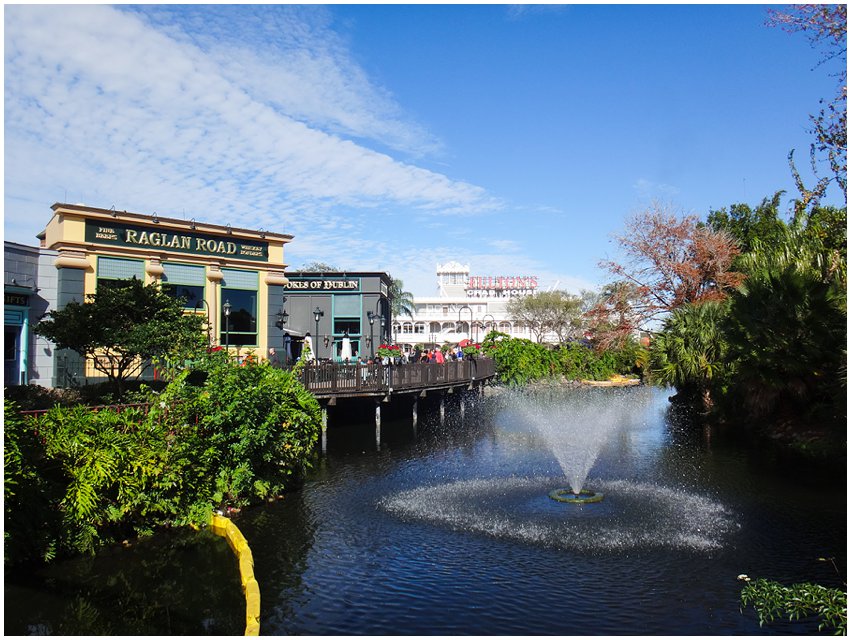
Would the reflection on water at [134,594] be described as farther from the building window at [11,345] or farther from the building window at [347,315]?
the building window at [347,315]

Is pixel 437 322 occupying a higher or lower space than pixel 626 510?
higher

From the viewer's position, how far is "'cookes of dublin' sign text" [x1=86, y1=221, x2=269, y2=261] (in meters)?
26.8

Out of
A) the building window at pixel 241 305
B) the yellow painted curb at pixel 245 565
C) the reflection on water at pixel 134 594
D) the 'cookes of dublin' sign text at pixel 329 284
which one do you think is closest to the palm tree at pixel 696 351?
the 'cookes of dublin' sign text at pixel 329 284

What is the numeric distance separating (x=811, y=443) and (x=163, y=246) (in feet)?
86.2

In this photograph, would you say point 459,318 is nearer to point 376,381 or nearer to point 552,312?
point 552,312

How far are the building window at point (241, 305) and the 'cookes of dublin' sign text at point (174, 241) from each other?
38.2 inches

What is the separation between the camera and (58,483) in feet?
37.7

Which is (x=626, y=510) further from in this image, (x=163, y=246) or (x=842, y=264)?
(x=163, y=246)

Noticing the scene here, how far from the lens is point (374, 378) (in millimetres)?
25969

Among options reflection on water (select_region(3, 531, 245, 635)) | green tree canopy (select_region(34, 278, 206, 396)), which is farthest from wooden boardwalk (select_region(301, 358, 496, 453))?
reflection on water (select_region(3, 531, 245, 635))

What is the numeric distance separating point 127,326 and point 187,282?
36.0ft

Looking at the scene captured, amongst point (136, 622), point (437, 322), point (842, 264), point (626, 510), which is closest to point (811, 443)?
Answer: point (842, 264)

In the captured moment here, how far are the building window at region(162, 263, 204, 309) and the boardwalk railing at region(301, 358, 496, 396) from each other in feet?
24.7

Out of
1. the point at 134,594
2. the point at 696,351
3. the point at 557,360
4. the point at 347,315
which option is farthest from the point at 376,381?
the point at 557,360
